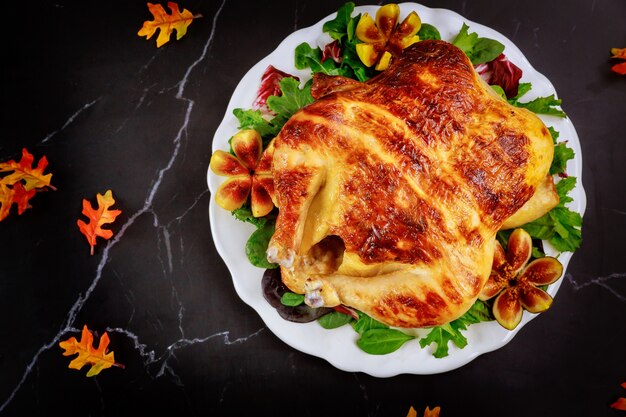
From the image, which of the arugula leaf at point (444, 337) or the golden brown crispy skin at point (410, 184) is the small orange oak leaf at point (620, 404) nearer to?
the arugula leaf at point (444, 337)

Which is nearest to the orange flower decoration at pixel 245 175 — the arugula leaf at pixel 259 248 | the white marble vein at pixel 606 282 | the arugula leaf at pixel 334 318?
the arugula leaf at pixel 259 248

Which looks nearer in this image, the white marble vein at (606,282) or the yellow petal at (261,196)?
the yellow petal at (261,196)

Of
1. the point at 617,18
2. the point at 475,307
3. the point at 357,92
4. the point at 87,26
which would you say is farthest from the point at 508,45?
the point at 87,26

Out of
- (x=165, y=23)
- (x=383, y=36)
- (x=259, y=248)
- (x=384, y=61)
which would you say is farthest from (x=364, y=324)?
(x=165, y=23)

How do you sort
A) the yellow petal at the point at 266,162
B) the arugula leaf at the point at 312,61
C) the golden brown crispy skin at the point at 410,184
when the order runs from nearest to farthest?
1. the golden brown crispy skin at the point at 410,184
2. the yellow petal at the point at 266,162
3. the arugula leaf at the point at 312,61

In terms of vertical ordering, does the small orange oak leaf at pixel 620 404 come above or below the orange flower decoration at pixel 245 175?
below

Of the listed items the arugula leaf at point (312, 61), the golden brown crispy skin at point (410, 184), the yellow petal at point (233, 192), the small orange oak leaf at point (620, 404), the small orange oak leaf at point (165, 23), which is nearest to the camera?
the golden brown crispy skin at point (410, 184)

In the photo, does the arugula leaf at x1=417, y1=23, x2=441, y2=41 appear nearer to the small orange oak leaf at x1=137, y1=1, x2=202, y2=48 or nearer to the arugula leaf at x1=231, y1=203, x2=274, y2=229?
the arugula leaf at x1=231, y1=203, x2=274, y2=229

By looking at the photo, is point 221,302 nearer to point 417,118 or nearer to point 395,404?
point 395,404
